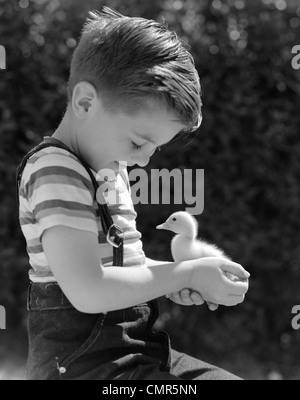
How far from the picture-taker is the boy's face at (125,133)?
1.83 metres

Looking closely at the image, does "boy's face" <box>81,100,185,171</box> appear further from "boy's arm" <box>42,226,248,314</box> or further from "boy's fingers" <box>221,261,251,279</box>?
"boy's fingers" <box>221,261,251,279</box>

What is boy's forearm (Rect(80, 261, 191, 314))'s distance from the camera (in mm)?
1719

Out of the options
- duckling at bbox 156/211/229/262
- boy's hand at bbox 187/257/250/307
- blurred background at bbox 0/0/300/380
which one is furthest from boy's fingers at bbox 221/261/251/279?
blurred background at bbox 0/0/300/380

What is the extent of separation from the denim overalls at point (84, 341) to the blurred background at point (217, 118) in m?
2.92

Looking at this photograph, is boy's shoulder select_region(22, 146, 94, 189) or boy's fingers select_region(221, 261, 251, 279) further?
boy's fingers select_region(221, 261, 251, 279)

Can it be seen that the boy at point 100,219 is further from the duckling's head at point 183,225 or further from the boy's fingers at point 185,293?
the duckling's head at point 183,225

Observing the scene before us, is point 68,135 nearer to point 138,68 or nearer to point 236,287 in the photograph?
point 138,68

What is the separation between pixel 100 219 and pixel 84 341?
341mm

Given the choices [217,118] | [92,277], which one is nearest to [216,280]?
[92,277]

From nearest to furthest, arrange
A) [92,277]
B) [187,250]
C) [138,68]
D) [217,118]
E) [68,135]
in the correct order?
[92,277]
[138,68]
[68,135]
[187,250]
[217,118]

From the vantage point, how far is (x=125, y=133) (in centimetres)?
184

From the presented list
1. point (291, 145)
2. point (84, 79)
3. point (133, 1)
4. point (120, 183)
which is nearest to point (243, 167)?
point (291, 145)

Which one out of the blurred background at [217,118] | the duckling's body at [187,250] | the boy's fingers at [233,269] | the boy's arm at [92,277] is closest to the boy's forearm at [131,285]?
the boy's arm at [92,277]

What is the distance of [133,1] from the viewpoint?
190 inches
